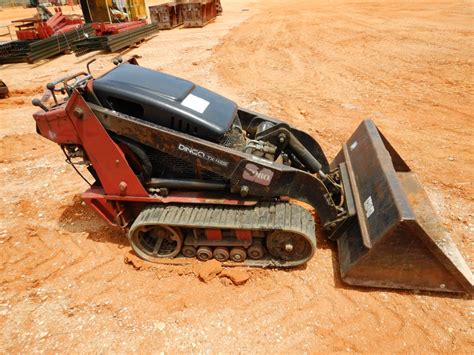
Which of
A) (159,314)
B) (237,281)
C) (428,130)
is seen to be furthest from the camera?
(428,130)

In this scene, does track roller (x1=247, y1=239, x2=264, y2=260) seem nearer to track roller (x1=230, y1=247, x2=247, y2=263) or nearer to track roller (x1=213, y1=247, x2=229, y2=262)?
track roller (x1=230, y1=247, x2=247, y2=263)

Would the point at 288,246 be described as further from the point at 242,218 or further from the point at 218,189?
the point at 218,189

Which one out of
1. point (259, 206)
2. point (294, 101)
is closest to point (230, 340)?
point (259, 206)

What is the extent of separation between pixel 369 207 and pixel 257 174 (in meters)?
1.16

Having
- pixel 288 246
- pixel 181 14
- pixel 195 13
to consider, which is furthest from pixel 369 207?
pixel 181 14

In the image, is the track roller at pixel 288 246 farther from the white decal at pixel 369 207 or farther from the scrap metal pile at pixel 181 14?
the scrap metal pile at pixel 181 14

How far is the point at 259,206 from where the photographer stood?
3.60 meters

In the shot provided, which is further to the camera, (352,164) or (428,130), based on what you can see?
(428,130)

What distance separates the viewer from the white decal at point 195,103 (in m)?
3.49

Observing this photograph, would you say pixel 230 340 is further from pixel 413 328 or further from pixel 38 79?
pixel 38 79

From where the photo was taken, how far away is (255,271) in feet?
12.2

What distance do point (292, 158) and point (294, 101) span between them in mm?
4392

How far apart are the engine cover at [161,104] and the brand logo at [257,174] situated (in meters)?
0.45

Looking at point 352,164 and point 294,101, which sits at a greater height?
point 352,164
